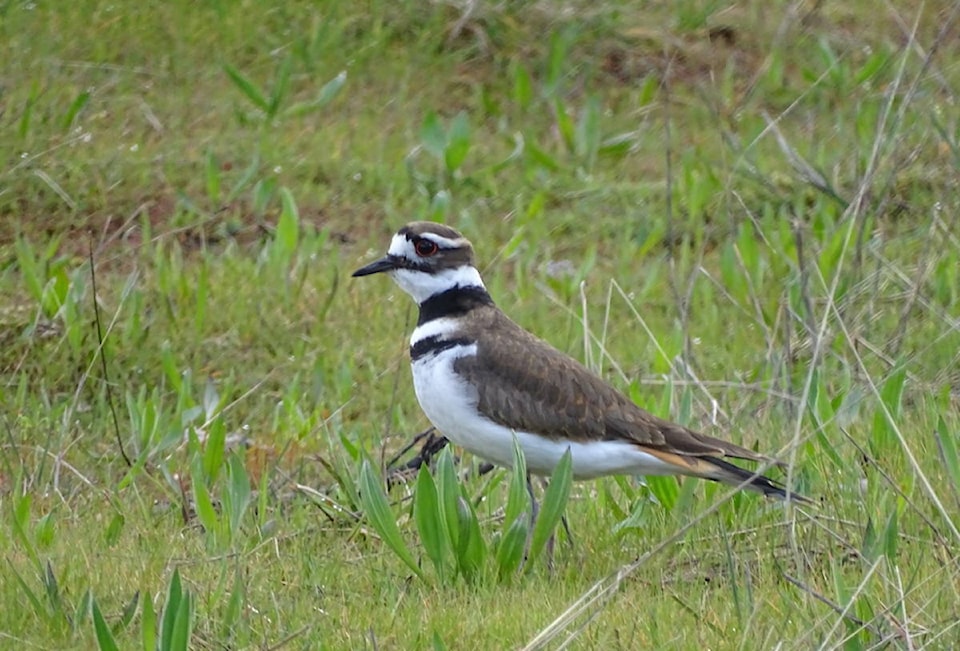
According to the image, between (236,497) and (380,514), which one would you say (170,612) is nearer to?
(380,514)

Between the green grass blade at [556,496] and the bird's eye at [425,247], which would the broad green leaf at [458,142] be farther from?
the green grass blade at [556,496]

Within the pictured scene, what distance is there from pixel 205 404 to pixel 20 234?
2.17 m

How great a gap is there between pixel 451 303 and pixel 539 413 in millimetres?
623

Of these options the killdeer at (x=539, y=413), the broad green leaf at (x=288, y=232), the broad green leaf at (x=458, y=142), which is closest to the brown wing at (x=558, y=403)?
the killdeer at (x=539, y=413)

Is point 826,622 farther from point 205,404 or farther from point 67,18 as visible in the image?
point 67,18

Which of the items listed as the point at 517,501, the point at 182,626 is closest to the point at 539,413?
the point at 517,501

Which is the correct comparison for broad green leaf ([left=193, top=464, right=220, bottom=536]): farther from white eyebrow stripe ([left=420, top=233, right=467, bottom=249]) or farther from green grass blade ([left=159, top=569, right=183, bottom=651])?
white eyebrow stripe ([left=420, top=233, right=467, bottom=249])

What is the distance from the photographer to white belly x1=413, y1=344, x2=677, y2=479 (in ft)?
15.4

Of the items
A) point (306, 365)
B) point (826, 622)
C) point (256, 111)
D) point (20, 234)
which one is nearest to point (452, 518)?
point (826, 622)

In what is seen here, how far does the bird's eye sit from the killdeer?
10.0 inches

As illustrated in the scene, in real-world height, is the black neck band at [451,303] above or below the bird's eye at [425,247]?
below

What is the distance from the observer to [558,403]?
4.85 m

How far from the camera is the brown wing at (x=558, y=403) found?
15.4ft

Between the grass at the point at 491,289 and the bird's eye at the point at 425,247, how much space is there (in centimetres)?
64
